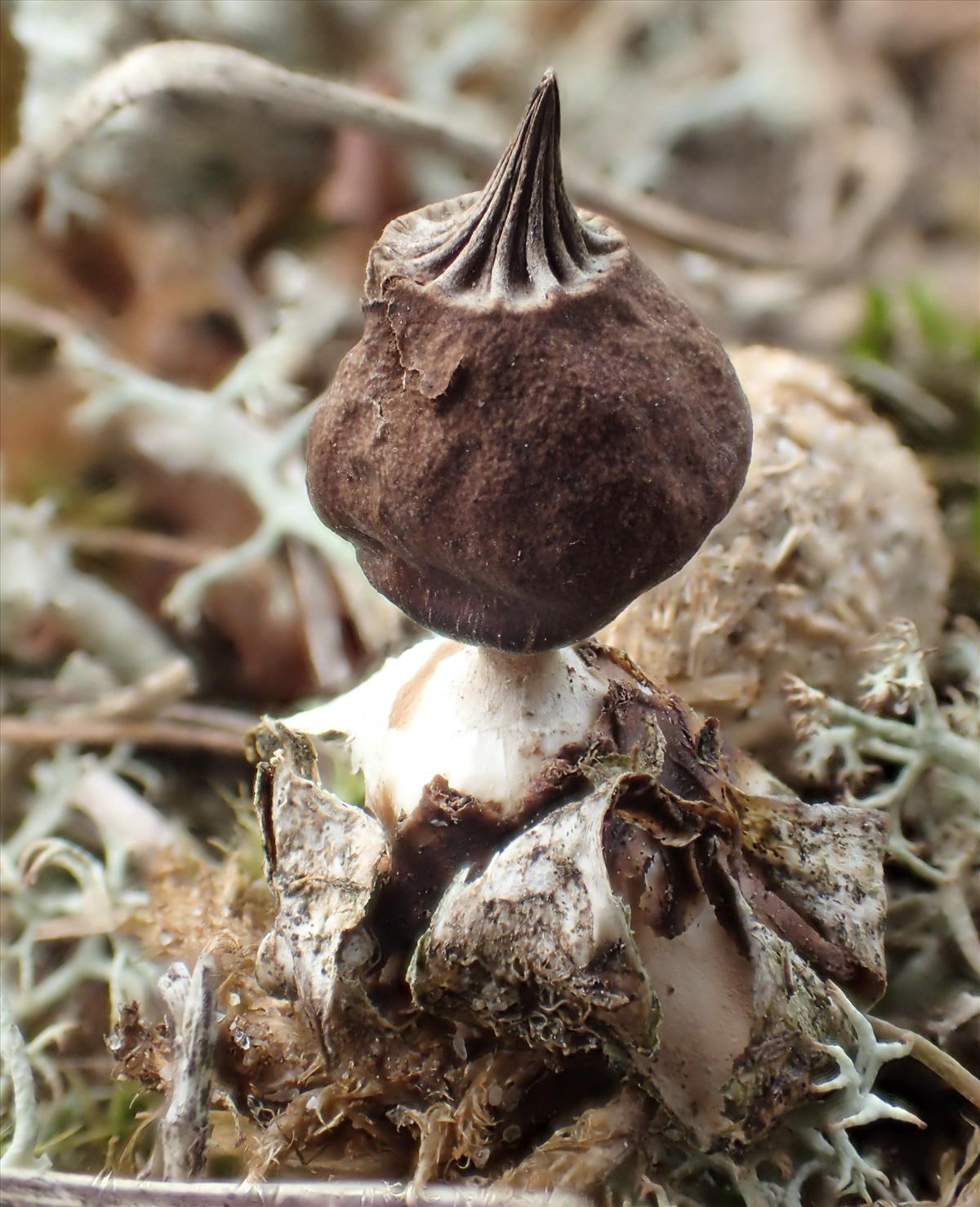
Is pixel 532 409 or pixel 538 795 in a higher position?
pixel 532 409

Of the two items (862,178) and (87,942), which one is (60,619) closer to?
(87,942)

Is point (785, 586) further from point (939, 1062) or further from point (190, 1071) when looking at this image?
point (190, 1071)

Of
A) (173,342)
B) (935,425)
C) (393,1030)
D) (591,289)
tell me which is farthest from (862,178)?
(393,1030)

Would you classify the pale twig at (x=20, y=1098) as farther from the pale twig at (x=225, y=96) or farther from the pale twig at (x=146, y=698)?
the pale twig at (x=225, y=96)

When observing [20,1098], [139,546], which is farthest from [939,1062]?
[139,546]

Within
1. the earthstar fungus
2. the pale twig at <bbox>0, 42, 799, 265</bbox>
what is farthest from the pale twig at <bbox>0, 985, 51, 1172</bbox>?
the pale twig at <bbox>0, 42, 799, 265</bbox>

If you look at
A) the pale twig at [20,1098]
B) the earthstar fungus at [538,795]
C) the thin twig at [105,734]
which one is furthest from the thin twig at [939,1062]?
the thin twig at [105,734]
